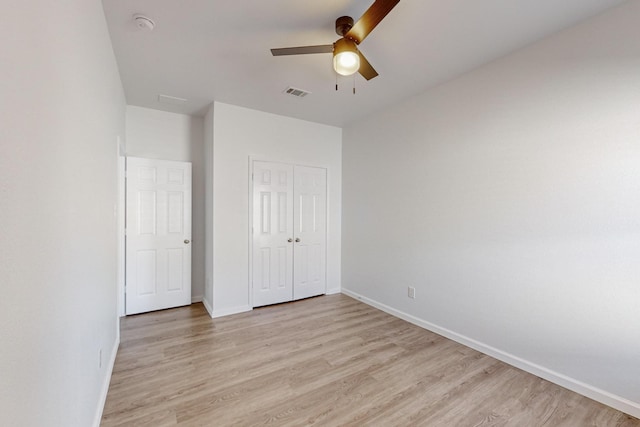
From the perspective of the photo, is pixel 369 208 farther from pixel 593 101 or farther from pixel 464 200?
pixel 593 101

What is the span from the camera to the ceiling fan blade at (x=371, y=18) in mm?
1533

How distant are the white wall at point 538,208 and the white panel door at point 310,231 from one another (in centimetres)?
133

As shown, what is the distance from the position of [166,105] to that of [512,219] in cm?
412

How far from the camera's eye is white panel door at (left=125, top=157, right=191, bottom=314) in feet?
11.3

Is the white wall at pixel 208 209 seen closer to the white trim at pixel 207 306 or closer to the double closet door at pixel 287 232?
the white trim at pixel 207 306

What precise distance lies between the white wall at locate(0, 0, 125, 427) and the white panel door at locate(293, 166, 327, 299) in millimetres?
2516

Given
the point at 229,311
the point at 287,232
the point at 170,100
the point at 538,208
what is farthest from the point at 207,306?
the point at 538,208

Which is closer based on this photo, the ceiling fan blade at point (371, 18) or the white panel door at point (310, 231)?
the ceiling fan blade at point (371, 18)

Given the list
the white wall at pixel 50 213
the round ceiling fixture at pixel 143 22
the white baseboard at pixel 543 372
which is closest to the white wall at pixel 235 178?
the round ceiling fixture at pixel 143 22

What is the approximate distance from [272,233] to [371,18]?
281 centimetres

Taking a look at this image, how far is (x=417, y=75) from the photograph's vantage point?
2773 millimetres

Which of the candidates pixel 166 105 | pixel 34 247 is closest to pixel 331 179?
pixel 166 105

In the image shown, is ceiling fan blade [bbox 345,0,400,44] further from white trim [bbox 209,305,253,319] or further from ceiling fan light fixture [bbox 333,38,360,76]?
white trim [bbox 209,305,253,319]

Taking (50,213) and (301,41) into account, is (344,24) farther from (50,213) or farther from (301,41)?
(50,213)
